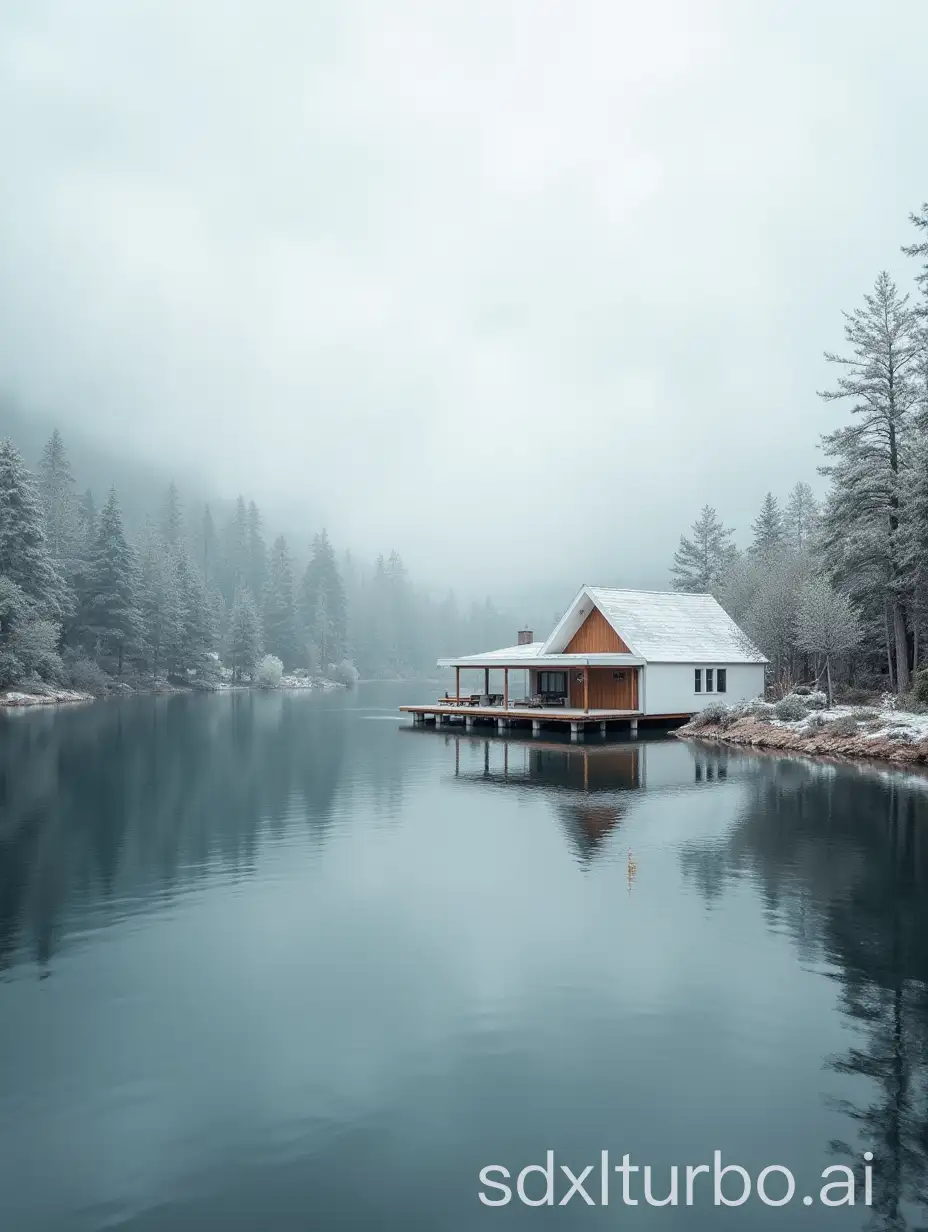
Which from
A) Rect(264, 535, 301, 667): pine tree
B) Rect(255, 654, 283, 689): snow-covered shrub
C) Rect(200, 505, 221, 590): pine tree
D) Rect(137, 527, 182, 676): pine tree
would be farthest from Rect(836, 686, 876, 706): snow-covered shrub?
Rect(200, 505, 221, 590): pine tree

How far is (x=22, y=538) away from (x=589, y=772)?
4819cm

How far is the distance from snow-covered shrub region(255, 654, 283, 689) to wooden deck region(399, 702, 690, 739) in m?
49.1

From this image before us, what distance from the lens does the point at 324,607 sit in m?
114

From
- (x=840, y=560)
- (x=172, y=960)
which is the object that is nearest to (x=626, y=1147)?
(x=172, y=960)

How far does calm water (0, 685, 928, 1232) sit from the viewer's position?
5.73 meters

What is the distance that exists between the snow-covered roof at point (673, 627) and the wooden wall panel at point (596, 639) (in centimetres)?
78

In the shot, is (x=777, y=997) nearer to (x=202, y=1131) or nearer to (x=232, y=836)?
(x=202, y=1131)

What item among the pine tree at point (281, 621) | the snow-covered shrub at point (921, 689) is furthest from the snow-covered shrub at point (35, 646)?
the snow-covered shrub at point (921, 689)

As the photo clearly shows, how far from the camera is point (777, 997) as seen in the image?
8.38m

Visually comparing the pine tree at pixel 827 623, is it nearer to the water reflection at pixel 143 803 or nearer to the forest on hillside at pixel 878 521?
the forest on hillside at pixel 878 521

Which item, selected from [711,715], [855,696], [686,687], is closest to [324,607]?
[686,687]

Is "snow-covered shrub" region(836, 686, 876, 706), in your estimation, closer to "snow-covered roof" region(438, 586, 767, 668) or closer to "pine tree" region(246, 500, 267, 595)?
"snow-covered roof" region(438, 586, 767, 668)

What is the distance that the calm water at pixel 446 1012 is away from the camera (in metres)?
5.73

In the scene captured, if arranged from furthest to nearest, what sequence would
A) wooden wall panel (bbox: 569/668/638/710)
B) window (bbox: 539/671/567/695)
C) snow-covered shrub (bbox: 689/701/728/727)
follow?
window (bbox: 539/671/567/695)
wooden wall panel (bbox: 569/668/638/710)
snow-covered shrub (bbox: 689/701/728/727)
